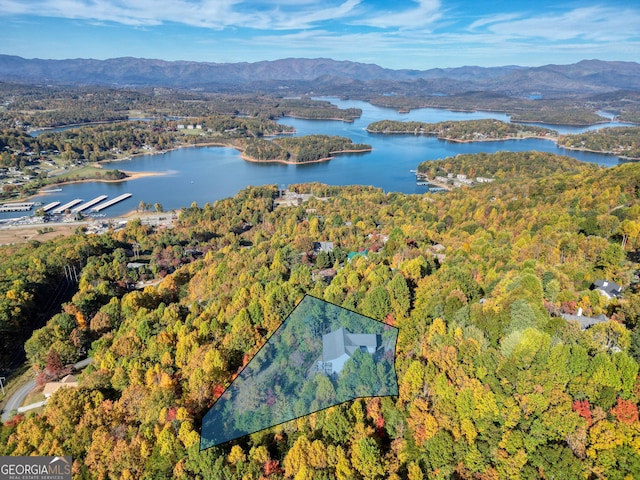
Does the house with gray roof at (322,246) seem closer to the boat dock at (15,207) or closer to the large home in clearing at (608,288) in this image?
the large home in clearing at (608,288)

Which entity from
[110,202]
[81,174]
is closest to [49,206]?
[110,202]

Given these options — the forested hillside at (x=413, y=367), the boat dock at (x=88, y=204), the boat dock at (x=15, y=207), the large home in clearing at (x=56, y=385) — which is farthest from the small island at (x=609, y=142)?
the boat dock at (x=15, y=207)

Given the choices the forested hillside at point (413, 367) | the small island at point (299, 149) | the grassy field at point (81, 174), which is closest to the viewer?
the forested hillside at point (413, 367)

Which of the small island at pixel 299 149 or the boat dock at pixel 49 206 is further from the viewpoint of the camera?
the small island at pixel 299 149

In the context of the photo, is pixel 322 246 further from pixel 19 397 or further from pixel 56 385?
pixel 19 397

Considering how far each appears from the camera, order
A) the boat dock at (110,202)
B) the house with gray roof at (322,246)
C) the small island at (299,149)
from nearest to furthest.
A: 1. the house with gray roof at (322,246)
2. the boat dock at (110,202)
3. the small island at (299,149)

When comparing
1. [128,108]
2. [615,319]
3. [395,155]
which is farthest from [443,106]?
[615,319]
